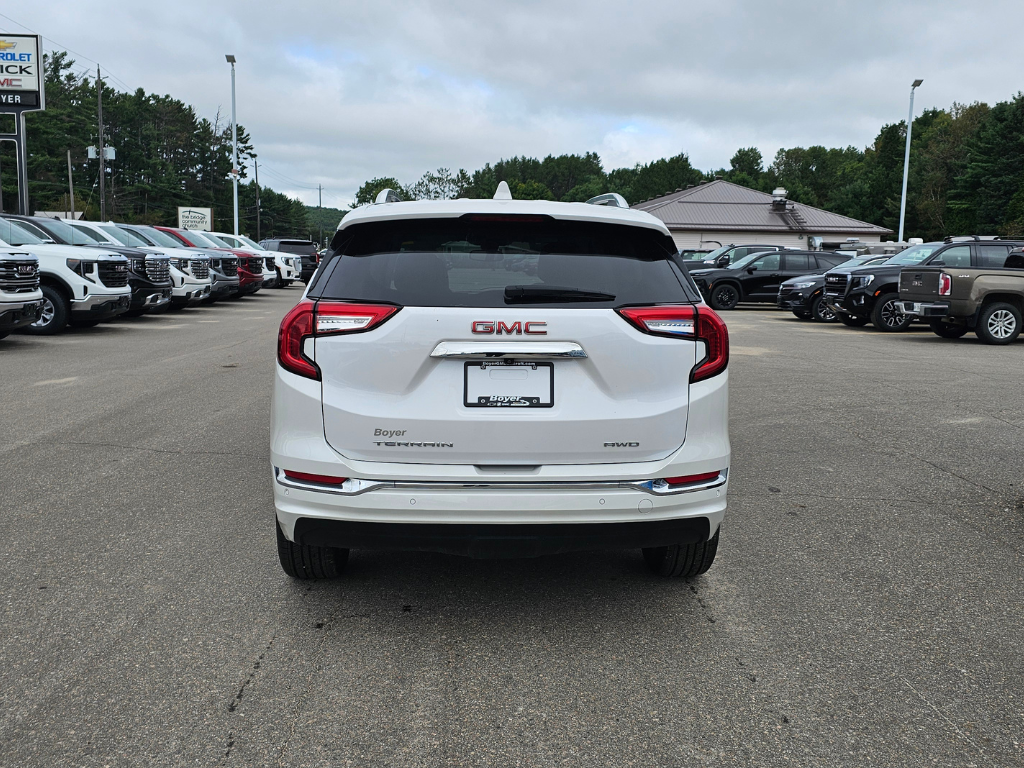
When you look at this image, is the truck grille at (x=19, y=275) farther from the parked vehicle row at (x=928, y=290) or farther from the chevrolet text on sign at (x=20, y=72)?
the chevrolet text on sign at (x=20, y=72)

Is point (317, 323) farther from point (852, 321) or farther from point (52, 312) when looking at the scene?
point (852, 321)

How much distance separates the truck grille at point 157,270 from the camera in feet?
57.5

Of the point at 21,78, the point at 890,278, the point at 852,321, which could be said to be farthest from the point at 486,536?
the point at 21,78

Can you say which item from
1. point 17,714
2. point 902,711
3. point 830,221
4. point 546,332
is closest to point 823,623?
point 902,711

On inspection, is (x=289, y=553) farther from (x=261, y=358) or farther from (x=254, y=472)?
(x=261, y=358)

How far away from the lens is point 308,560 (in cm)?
397

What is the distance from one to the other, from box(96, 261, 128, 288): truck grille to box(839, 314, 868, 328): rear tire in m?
15.1

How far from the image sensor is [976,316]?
1614 centimetres

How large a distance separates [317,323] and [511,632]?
147cm

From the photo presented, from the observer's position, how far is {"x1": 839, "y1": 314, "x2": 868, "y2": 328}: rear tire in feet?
66.3

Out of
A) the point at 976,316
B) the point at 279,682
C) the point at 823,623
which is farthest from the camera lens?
the point at 976,316

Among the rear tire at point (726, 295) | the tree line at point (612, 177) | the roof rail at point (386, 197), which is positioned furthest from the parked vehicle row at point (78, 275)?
the tree line at point (612, 177)

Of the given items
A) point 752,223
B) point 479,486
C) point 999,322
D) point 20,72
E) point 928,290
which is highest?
point 20,72

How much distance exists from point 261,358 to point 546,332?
9.73m
